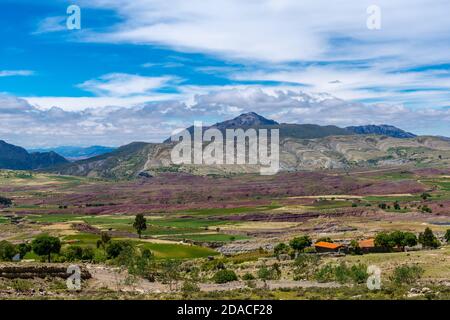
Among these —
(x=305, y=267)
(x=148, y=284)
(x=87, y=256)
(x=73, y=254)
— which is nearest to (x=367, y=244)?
(x=305, y=267)

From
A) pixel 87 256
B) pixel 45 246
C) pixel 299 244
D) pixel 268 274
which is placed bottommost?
pixel 87 256

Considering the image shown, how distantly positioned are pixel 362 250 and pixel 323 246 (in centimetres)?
891

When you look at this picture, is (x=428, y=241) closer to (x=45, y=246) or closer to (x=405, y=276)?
(x=405, y=276)

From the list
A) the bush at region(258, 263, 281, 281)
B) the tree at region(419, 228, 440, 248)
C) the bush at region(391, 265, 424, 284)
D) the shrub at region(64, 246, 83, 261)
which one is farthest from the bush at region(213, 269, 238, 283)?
the tree at region(419, 228, 440, 248)

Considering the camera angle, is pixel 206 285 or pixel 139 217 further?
pixel 139 217

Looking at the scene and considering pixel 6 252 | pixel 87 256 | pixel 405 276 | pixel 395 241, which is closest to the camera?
pixel 405 276

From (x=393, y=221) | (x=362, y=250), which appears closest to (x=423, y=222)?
(x=393, y=221)

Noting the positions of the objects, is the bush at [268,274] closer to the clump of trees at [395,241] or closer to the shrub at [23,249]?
the clump of trees at [395,241]

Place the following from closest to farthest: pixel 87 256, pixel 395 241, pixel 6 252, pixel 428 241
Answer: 1. pixel 6 252
2. pixel 87 256
3. pixel 395 241
4. pixel 428 241

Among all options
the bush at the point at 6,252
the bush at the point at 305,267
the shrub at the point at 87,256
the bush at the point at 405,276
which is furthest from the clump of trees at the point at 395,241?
the bush at the point at 6,252
